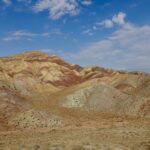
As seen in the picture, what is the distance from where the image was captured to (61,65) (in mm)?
92750

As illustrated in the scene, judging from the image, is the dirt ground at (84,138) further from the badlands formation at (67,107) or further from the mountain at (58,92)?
the mountain at (58,92)

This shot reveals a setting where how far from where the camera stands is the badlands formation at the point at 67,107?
115ft

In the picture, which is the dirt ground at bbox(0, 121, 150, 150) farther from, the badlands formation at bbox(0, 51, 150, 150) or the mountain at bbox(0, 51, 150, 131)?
the mountain at bbox(0, 51, 150, 131)

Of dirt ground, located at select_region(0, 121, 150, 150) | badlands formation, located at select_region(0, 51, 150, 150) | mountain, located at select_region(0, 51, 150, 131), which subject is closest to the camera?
dirt ground, located at select_region(0, 121, 150, 150)

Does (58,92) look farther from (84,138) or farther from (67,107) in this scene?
(84,138)

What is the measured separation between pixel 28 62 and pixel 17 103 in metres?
32.5

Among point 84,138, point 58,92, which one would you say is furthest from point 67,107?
point 84,138

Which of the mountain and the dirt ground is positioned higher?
the mountain

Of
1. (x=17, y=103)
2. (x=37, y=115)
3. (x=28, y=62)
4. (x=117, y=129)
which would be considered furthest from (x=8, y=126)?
(x=28, y=62)

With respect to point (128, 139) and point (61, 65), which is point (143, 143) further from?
point (61, 65)

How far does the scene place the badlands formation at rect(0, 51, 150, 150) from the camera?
35.2 m

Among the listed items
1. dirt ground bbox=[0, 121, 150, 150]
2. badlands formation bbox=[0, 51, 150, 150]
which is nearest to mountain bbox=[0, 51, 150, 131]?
badlands formation bbox=[0, 51, 150, 150]

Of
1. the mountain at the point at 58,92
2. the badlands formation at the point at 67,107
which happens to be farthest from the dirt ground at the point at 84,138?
the mountain at the point at 58,92

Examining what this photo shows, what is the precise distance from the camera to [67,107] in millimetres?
62438
